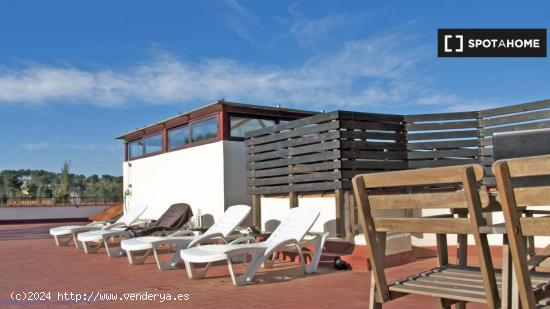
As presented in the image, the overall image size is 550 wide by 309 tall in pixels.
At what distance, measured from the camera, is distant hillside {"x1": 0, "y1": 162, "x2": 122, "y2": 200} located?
29172 millimetres

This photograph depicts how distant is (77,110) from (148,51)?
15162 millimetres

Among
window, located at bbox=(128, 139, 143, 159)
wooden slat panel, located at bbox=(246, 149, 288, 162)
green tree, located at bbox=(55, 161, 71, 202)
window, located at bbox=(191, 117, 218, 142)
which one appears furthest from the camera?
green tree, located at bbox=(55, 161, 71, 202)

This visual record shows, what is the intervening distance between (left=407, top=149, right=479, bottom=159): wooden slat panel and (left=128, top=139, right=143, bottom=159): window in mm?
9564

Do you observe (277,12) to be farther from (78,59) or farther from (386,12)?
(78,59)

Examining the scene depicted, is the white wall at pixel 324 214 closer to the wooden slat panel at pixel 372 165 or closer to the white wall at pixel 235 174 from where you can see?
the wooden slat panel at pixel 372 165

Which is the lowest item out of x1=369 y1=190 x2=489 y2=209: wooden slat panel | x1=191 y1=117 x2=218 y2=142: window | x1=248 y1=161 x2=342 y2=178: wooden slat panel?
x1=369 y1=190 x2=489 y2=209: wooden slat panel

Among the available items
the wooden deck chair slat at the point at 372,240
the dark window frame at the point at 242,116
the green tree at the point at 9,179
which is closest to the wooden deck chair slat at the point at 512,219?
the wooden deck chair slat at the point at 372,240

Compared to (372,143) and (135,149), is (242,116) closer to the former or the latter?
(372,143)

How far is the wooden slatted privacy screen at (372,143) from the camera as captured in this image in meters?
8.38

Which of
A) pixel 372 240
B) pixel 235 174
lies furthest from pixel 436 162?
pixel 372 240

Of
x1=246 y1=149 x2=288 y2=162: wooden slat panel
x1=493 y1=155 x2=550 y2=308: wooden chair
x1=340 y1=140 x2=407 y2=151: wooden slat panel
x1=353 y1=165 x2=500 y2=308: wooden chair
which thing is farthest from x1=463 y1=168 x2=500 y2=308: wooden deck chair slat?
x1=246 y1=149 x2=288 y2=162: wooden slat panel

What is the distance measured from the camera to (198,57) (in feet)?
62.5

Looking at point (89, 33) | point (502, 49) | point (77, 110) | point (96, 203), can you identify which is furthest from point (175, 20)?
point (77, 110)

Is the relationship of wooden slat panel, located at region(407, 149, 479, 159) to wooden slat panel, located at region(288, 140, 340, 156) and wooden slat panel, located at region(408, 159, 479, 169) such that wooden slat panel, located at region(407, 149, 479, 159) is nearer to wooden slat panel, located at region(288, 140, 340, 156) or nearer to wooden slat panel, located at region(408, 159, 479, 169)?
wooden slat panel, located at region(408, 159, 479, 169)
